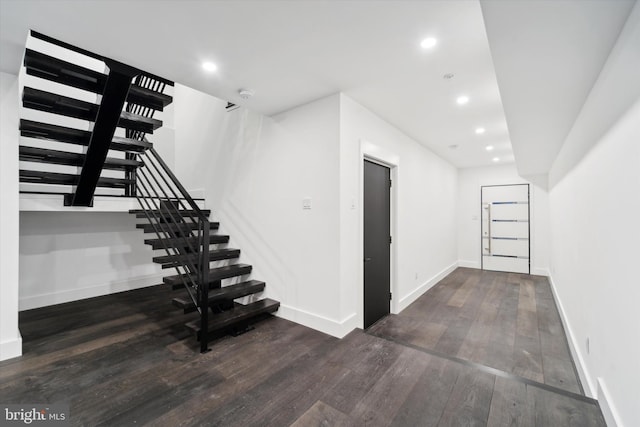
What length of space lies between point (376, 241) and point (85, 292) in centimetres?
Result: 438

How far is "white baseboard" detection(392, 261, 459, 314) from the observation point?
12.8ft

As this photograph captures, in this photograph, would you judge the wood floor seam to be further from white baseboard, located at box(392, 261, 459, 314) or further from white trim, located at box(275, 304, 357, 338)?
white baseboard, located at box(392, 261, 459, 314)

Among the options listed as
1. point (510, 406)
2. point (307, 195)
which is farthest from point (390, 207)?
point (510, 406)

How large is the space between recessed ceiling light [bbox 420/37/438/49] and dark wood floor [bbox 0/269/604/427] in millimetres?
2558

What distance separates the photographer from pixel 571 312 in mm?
2975

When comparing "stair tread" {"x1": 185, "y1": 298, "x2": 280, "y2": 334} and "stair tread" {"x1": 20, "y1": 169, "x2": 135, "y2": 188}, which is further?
"stair tread" {"x1": 20, "y1": 169, "x2": 135, "y2": 188}

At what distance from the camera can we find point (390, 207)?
3.92m

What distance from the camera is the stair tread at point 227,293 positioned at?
2.82m

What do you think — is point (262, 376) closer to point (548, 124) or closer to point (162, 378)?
point (162, 378)

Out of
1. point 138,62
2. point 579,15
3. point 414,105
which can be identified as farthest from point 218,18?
point 414,105

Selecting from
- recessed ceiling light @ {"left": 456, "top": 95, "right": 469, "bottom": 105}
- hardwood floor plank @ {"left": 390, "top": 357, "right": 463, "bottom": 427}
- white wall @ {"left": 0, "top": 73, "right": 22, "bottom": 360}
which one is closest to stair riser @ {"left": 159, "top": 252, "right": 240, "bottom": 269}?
white wall @ {"left": 0, "top": 73, "right": 22, "bottom": 360}

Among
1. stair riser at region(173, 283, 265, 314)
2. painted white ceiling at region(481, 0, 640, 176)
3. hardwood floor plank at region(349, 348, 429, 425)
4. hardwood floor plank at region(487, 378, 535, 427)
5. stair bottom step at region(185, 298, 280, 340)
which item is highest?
painted white ceiling at region(481, 0, 640, 176)

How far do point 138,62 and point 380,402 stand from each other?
10.5 feet

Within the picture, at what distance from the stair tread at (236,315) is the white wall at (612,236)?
2.82 metres
